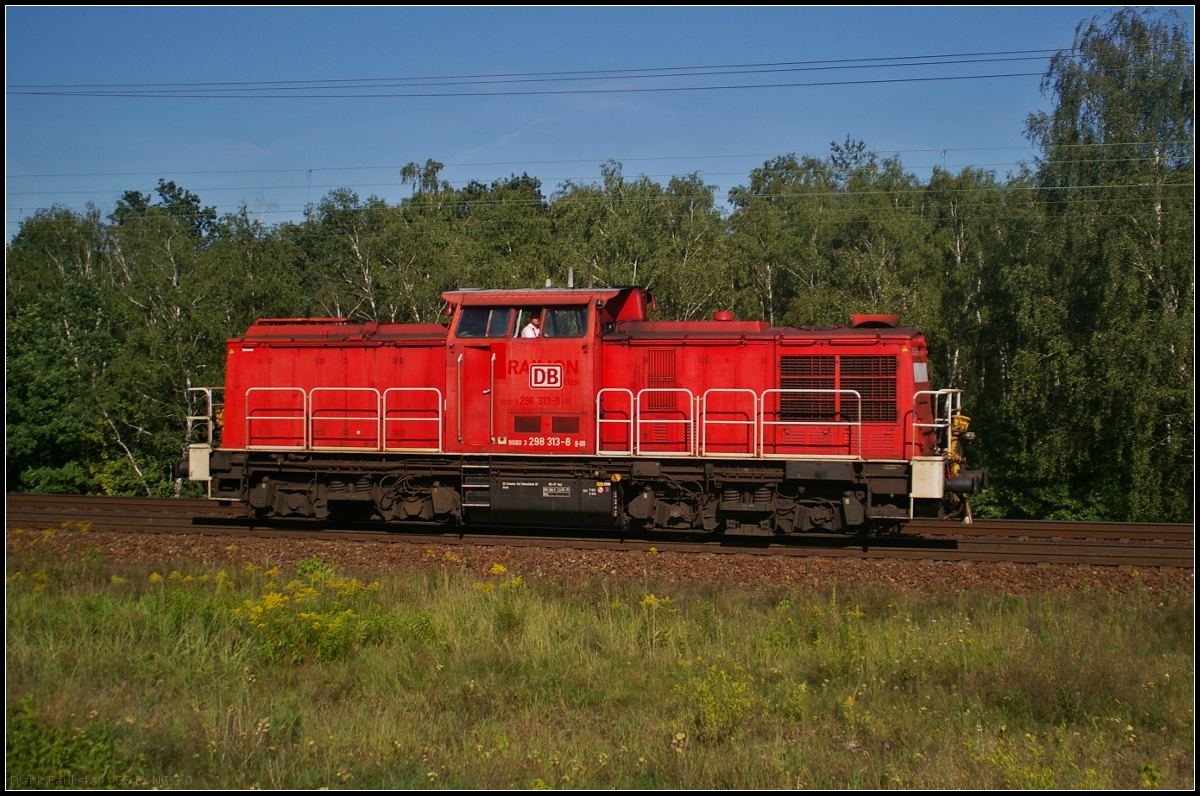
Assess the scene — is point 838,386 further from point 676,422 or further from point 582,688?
point 582,688

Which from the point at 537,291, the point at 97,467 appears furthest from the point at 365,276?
the point at 537,291

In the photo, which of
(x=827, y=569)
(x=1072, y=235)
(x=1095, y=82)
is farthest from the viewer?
(x=1095, y=82)

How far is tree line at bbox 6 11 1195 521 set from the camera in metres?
18.4

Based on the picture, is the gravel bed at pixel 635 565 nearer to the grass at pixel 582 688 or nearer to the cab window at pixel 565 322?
the grass at pixel 582 688

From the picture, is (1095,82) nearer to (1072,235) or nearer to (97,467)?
(1072,235)

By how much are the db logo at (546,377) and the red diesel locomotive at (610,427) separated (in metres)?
0.02

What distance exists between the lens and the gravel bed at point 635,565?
10.6 meters

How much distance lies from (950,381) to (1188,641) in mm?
16774

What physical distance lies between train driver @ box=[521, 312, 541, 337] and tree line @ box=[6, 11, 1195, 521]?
6.00m

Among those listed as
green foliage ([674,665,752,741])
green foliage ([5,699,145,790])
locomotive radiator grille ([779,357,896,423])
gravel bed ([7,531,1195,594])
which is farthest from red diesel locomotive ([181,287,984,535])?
green foliage ([5,699,145,790])

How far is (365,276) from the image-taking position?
24.4 m

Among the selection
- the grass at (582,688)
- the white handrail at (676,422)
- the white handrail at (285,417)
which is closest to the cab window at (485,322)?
the white handrail at (676,422)

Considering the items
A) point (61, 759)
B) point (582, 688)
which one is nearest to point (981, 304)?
point (582, 688)

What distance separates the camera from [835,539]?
520 inches
